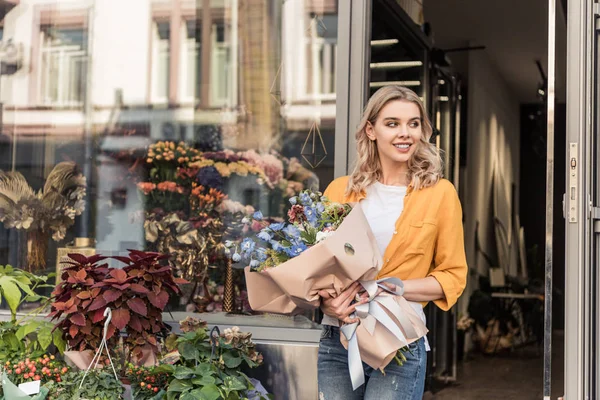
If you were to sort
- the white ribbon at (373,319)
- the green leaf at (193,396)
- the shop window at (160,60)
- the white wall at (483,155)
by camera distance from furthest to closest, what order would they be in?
the white wall at (483,155) → the shop window at (160,60) → the green leaf at (193,396) → the white ribbon at (373,319)

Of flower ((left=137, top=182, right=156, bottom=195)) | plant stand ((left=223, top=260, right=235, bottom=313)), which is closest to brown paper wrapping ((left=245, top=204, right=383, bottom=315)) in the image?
plant stand ((left=223, top=260, right=235, bottom=313))

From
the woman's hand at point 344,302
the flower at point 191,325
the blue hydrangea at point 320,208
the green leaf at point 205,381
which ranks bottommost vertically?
the green leaf at point 205,381

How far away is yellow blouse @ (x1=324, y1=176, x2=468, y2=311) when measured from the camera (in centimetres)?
241

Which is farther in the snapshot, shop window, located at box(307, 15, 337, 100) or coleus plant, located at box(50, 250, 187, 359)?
shop window, located at box(307, 15, 337, 100)

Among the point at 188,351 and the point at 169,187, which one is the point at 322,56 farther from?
the point at 188,351

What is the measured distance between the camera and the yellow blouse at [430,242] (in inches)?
94.9

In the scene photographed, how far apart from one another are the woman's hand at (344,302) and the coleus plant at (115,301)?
110cm

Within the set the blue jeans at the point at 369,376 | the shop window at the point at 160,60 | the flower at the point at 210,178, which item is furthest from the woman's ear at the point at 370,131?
the shop window at the point at 160,60

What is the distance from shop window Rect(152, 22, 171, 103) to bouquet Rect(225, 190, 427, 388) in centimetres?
238

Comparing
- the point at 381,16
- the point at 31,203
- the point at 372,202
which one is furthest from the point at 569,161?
the point at 31,203

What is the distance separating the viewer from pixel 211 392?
292 centimetres

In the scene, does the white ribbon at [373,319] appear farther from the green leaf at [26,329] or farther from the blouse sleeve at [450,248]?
the green leaf at [26,329]

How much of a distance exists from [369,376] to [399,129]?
74 centimetres

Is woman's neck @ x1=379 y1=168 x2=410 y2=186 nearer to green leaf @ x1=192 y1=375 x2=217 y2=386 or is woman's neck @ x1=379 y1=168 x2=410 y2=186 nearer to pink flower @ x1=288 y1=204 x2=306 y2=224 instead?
pink flower @ x1=288 y1=204 x2=306 y2=224
